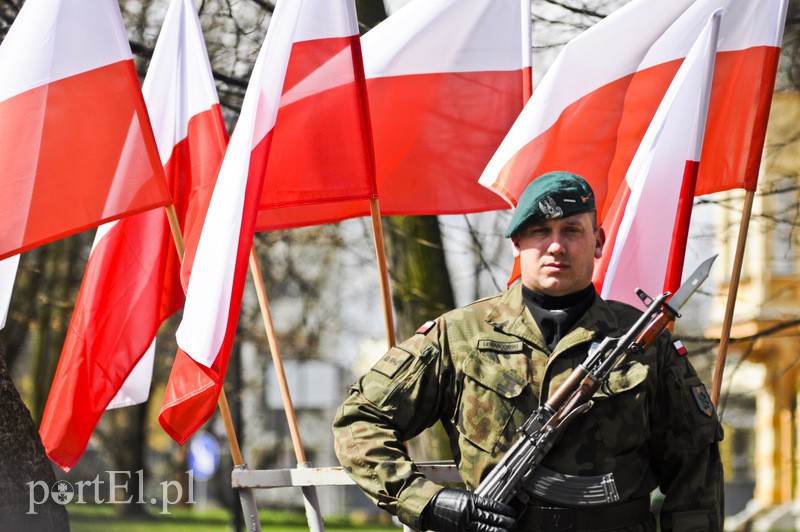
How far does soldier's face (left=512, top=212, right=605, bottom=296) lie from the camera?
142 inches

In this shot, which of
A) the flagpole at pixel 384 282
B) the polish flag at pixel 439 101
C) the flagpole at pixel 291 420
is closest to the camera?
the flagpole at pixel 291 420

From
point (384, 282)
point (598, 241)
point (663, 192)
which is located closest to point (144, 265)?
point (384, 282)

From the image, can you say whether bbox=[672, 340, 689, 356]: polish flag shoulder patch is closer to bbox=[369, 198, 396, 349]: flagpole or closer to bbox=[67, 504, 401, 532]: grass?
bbox=[369, 198, 396, 349]: flagpole

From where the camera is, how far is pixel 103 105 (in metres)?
5.48

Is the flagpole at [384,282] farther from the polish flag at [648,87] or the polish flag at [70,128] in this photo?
the polish flag at [70,128]

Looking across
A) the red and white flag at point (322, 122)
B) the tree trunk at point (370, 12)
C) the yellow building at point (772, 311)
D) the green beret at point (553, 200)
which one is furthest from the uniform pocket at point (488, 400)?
the yellow building at point (772, 311)

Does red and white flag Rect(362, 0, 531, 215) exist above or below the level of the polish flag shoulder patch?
above

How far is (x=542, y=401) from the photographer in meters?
3.60

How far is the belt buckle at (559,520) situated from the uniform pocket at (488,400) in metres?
0.24

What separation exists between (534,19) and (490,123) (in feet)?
9.17

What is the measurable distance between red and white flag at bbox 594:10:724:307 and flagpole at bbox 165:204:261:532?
160 centimetres

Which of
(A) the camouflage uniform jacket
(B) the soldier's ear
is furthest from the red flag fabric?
(A) the camouflage uniform jacket

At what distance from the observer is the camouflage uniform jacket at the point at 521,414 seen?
11.7ft

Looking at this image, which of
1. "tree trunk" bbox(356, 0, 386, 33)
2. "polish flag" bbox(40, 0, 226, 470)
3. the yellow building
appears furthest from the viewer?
the yellow building
